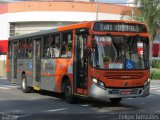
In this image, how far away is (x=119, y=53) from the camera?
1548 centimetres

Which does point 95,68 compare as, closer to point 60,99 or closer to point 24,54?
point 60,99

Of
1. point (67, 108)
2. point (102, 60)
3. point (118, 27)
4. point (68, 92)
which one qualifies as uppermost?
point (118, 27)

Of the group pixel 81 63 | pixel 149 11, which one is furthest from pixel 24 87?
pixel 149 11

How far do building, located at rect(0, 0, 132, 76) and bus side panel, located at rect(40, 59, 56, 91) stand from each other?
38.1m

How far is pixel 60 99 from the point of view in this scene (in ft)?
62.1

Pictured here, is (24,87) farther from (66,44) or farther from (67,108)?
(67,108)

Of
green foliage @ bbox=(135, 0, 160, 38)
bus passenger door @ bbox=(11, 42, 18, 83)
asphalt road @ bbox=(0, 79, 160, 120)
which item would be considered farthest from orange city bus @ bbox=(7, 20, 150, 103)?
green foliage @ bbox=(135, 0, 160, 38)

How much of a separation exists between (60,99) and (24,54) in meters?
4.21

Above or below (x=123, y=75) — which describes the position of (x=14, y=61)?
above

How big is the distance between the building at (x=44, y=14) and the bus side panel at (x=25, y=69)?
34.8 m

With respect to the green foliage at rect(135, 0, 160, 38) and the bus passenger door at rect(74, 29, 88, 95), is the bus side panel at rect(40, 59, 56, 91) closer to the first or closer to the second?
the bus passenger door at rect(74, 29, 88, 95)

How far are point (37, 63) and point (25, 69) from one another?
1659mm

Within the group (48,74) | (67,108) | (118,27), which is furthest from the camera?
(48,74)

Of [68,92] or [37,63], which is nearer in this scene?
[68,92]
